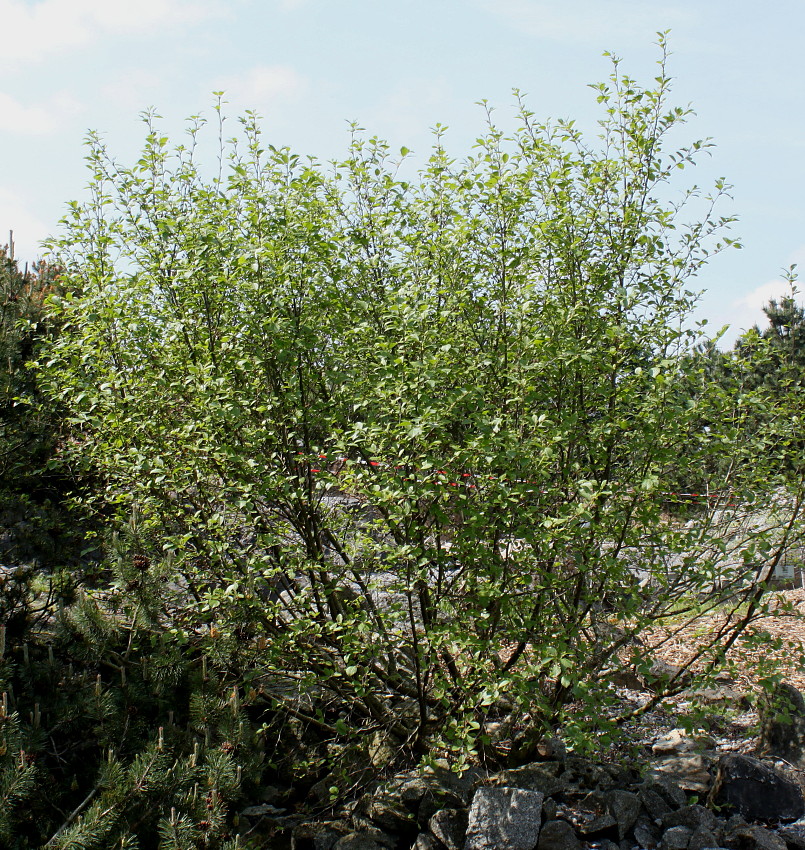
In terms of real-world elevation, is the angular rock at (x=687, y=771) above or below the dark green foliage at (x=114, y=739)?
below

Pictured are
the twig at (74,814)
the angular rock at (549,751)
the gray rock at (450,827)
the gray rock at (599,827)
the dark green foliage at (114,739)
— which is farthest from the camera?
the angular rock at (549,751)

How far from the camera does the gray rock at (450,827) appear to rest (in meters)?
4.55

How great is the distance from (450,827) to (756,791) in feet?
6.18

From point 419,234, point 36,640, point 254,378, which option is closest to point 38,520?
point 36,640

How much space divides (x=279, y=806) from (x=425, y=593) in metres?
1.81

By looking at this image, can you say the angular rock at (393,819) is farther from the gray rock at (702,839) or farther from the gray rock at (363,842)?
the gray rock at (702,839)

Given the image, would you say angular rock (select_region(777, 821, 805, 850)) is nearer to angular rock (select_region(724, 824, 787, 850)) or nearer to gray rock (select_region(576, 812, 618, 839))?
angular rock (select_region(724, 824, 787, 850))

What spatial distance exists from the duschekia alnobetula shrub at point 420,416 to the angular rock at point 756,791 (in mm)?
726

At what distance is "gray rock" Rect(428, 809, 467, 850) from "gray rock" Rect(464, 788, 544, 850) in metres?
0.08

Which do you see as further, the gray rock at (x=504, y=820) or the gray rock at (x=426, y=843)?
the gray rock at (x=426, y=843)

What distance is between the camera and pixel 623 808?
477 centimetres

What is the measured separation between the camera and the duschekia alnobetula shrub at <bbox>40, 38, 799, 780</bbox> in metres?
4.19

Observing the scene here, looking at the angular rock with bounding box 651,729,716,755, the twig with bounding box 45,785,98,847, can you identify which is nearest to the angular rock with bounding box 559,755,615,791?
the angular rock with bounding box 651,729,716,755

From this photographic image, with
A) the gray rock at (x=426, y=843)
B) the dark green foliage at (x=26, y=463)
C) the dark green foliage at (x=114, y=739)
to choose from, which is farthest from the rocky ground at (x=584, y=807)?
the dark green foliage at (x=26, y=463)
